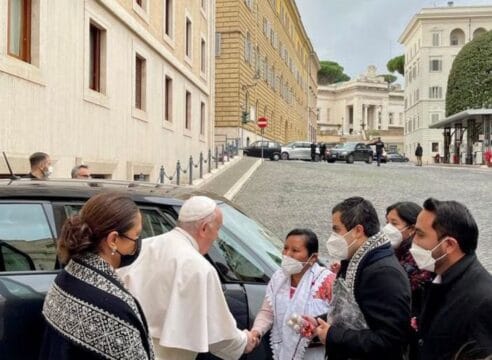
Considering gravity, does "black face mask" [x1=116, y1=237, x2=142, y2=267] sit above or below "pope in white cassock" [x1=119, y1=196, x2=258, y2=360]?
above

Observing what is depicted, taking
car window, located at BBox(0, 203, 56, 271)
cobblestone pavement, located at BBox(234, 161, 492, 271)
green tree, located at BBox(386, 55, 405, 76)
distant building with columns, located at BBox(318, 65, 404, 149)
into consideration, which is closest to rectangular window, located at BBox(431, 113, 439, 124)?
distant building with columns, located at BBox(318, 65, 404, 149)

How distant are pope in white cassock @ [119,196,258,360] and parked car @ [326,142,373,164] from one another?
Answer: 4269 cm

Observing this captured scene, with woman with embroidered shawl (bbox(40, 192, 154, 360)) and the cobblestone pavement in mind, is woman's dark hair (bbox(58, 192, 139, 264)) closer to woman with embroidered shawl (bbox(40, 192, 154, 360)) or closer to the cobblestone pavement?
woman with embroidered shawl (bbox(40, 192, 154, 360))

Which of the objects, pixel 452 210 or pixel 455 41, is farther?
Answer: pixel 455 41

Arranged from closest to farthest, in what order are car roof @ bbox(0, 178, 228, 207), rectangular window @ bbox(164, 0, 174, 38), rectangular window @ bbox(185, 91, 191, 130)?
car roof @ bbox(0, 178, 228, 207) < rectangular window @ bbox(164, 0, 174, 38) < rectangular window @ bbox(185, 91, 191, 130)

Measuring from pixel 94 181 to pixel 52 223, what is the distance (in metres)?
0.78

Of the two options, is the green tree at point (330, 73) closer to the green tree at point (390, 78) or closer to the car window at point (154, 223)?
the green tree at point (390, 78)

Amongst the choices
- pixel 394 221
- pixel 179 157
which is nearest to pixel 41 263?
pixel 394 221

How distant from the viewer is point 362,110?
112 meters

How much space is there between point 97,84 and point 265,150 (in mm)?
27192

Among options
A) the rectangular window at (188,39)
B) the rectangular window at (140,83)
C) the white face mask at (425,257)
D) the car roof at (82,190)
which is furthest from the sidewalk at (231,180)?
the white face mask at (425,257)

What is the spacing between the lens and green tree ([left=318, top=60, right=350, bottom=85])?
488 feet

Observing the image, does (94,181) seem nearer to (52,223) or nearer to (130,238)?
(52,223)

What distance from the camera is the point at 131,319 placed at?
220 cm
